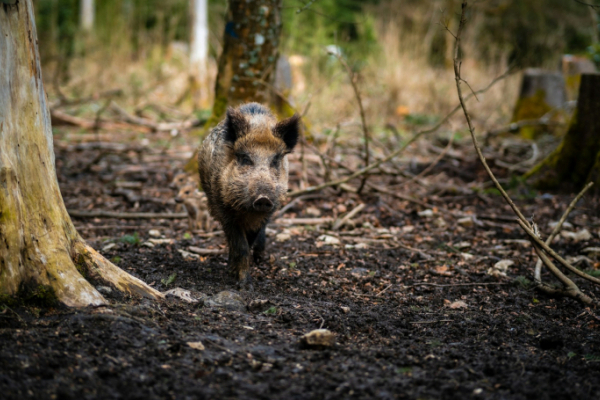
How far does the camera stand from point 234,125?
15.1 feet

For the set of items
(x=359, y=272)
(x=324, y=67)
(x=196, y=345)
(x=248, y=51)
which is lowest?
(x=359, y=272)

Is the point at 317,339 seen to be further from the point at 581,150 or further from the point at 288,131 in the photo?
the point at 581,150

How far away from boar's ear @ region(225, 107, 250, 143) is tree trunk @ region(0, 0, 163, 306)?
161cm

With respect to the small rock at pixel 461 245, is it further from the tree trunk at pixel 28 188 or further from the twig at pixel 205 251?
the tree trunk at pixel 28 188

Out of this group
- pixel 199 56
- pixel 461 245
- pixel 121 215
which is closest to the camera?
pixel 461 245

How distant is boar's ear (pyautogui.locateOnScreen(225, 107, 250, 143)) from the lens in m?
4.54

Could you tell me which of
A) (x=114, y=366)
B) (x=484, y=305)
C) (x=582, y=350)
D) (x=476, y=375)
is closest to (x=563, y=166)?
(x=484, y=305)

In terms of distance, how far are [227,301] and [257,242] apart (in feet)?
4.47

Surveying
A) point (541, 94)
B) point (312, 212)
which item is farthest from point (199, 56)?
point (312, 212)

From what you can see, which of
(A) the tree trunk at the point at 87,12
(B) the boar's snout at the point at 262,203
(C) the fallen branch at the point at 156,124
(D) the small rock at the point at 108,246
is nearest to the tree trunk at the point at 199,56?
(C) the fallen branch at the point at 156,124

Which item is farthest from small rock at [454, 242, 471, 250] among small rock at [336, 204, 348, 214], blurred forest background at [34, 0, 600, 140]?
blurred forest background at [34, 0, 600, 140]

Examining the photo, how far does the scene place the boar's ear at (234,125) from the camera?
454 centimetres

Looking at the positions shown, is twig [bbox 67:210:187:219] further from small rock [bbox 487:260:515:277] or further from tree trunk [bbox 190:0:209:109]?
tree trunk [bbox 190:0:209:109]

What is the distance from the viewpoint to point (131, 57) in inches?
659
